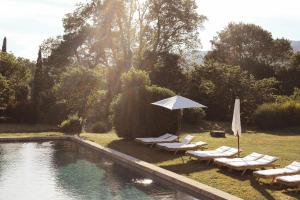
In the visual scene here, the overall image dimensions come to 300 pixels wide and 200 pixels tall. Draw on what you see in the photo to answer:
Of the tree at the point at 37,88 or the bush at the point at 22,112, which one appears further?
the tree at the point at 37,88

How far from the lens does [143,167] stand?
15.6 meters

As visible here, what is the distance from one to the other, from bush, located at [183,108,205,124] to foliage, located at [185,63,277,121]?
356 cm

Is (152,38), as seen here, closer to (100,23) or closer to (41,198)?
(100,23)

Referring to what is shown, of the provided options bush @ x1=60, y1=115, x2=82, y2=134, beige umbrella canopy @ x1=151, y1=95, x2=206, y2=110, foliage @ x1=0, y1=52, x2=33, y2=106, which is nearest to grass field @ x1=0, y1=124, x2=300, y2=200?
beige umbrella canopy @ x1=151, y1=95, x2=206, y2=110

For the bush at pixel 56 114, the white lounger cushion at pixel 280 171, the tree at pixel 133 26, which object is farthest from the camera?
the tree at pixel 133 26

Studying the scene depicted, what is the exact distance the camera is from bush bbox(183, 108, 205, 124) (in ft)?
108

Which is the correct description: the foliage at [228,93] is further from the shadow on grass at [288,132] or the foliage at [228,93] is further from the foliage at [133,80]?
the foliage at [133,80]

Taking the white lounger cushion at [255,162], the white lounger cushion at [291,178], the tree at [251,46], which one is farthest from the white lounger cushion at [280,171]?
the tree at [251,46]

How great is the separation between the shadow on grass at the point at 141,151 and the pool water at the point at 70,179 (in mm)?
1153

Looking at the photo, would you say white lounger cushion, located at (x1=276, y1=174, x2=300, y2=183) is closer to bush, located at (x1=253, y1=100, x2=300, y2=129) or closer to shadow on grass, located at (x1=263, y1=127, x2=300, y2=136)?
shadow on grass, located at (x1=263, y1=127, x2=300, y2=136)

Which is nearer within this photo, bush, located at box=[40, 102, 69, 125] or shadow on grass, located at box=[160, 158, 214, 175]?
shadow on grass, located at box=[160, 158, 214, 175]

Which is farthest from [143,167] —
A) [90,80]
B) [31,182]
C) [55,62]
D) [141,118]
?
[55,62]

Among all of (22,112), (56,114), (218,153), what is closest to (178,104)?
(218,153)

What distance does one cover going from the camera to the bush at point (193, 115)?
32906 millimetres
